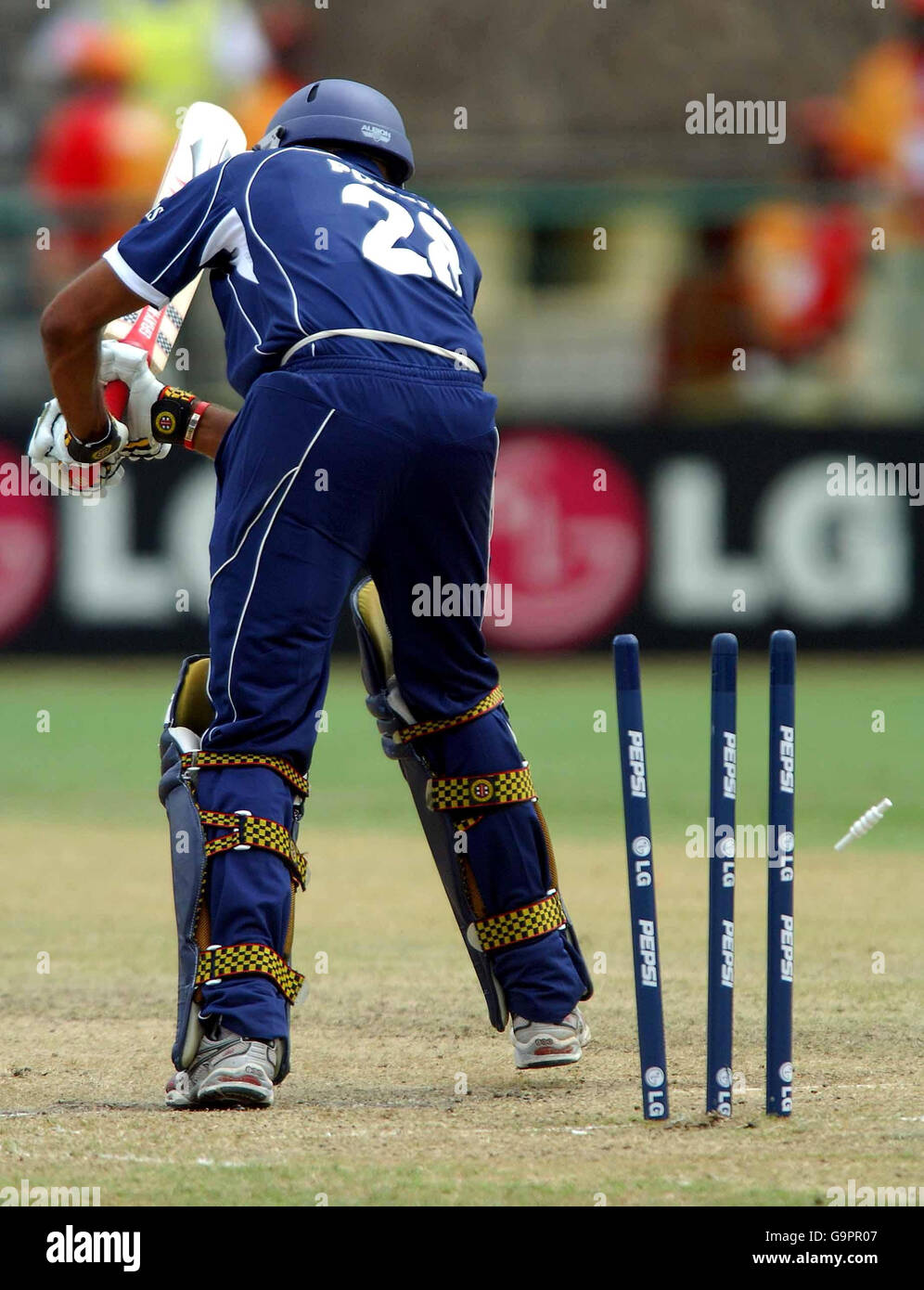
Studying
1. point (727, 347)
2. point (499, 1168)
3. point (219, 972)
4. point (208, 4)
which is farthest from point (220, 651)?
point (208, 4)

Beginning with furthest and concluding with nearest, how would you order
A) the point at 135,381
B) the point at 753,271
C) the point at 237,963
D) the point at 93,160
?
the point at 93,160 < the point at 753,271 < the point at 135,381 < the point at 237,963

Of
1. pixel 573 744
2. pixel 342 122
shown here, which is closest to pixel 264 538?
pixel 342 122

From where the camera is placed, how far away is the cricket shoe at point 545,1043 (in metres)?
4.61

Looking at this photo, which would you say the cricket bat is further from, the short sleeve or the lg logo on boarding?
the lg logo on boarding

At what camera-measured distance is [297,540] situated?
4289mm

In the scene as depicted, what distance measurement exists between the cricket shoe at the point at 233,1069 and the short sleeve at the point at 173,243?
1517mm

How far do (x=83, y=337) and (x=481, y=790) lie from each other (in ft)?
4.31

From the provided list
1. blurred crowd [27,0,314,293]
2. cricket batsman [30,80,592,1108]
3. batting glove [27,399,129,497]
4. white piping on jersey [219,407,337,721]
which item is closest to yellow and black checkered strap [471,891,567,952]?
cricket batsman [30,80,592,1108]

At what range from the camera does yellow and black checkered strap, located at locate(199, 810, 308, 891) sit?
167 inches

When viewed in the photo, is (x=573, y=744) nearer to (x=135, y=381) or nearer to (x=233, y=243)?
(x=135, y=381)

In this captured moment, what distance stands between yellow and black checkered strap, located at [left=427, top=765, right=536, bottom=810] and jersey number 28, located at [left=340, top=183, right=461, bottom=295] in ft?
3.55

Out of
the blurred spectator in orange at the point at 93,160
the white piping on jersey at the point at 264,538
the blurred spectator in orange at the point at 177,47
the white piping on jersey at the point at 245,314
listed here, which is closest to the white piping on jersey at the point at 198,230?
the white piping on jersey at the point at 245,314

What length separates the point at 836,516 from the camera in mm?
13086
